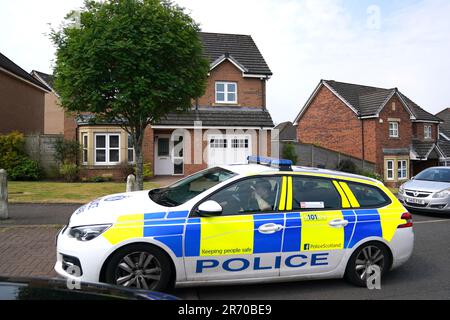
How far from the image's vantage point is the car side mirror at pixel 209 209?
4.23m

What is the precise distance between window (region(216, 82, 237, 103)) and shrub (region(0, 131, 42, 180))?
9.71 metres

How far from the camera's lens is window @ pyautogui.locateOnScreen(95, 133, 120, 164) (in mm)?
18406

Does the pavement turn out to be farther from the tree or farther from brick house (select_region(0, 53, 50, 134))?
brick house (select_region(0, 53, 50, 134))

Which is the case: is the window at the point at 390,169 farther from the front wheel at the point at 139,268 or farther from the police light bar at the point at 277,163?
the front wheel at the point at 139,268

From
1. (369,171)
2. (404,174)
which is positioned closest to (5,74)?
(369,171)

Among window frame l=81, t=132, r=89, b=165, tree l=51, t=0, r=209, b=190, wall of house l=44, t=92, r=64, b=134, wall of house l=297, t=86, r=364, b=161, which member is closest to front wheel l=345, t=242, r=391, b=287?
tree l=51, t=0, r=209, b=190

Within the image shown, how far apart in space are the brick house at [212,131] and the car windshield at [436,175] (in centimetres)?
897

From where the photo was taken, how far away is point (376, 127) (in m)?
27.1

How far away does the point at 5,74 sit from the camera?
20906mm

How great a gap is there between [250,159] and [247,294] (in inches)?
86.1

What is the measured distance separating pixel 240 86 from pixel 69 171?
990cm

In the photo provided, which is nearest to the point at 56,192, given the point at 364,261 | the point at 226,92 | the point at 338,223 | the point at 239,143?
the point at 239,143

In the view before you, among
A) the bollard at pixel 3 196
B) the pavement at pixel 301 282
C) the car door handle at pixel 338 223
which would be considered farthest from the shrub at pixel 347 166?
the car door handle at pixel 338 223
